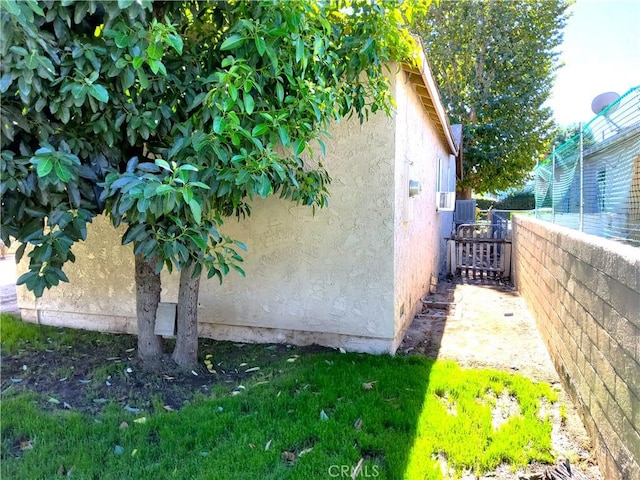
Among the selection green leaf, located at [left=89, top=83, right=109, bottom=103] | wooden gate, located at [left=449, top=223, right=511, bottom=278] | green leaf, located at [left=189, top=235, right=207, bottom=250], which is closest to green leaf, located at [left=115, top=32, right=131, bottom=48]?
green leaf, located at [left=89, top=83, right=109, bottom=103]

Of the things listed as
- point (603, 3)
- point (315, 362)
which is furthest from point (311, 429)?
point (603, 3)

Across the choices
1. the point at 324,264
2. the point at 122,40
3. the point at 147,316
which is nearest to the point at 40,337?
the point at 147,316

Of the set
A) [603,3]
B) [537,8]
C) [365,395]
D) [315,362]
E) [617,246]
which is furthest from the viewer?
[537,8]

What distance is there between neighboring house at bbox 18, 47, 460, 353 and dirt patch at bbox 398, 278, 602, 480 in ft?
1.99

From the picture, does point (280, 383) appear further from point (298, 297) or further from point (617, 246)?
point (617, 246)

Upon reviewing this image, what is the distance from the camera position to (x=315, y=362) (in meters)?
4.29

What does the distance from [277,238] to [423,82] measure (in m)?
2.74

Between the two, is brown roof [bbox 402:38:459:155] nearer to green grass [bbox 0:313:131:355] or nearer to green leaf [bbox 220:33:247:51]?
green leaf [bbox 220:33:247:51]

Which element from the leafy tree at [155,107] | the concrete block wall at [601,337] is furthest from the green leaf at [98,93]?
the concrete block wall at [601,337]

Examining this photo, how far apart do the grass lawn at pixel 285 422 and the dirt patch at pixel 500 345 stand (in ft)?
0.41

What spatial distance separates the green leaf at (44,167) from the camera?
2.38m

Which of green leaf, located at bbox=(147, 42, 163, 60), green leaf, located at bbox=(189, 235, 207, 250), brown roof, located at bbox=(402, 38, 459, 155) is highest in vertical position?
brown roof, located at bbox=(402, 38, 459, 155)

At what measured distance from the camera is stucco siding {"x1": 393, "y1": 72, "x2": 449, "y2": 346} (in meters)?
4.73

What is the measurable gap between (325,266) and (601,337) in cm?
268
